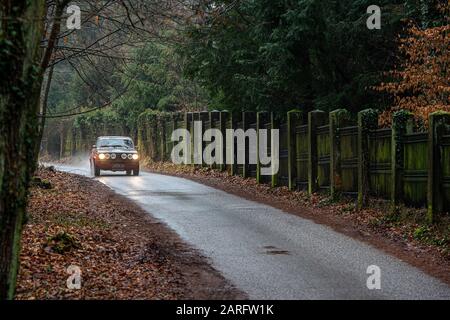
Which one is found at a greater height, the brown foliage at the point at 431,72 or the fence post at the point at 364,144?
the brown foliage at the point at 431,72

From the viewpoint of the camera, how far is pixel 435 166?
13.1m

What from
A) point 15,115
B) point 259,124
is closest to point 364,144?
point 259,124

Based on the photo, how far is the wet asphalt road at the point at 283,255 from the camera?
342 inches

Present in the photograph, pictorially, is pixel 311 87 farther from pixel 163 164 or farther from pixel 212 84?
pixel 163 164

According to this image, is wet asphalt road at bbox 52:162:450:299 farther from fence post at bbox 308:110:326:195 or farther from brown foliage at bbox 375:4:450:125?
brown foliage at bbox 375:4:450:125

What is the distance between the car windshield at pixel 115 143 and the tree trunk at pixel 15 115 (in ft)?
84.3

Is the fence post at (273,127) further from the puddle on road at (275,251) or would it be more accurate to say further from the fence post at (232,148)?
the puddle on road at (275,251)

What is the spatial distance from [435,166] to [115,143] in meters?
21.8

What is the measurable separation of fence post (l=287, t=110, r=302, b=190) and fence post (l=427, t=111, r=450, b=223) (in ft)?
26.9

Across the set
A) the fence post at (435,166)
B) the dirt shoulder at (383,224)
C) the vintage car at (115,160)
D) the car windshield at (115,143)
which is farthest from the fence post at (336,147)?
the car windshield at (115,143)

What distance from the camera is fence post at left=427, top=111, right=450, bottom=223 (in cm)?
1304

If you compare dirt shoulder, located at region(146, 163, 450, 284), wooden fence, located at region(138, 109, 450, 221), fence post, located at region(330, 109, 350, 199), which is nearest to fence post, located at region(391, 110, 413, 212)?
wooden fence, located at region(138, 109, 450, 221)

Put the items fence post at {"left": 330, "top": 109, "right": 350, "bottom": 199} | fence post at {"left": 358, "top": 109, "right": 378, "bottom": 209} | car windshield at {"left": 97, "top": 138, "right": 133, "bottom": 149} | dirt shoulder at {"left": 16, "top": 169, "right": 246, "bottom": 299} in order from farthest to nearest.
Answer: car windshield at {"left": 97, "top": 138, "right": 133, "bottom": 149} < fence post at {"left": 330, "top": 109, "right": 350, "bottom": 199} < fence post at {"left": 358, "top": 109, "right": 378, "bottom": 209} < dirt shoulder at {"left": 16, "top": 169, "right": 246, "bottom": 299}

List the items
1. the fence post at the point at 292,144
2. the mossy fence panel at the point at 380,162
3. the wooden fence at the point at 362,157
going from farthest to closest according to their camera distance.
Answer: the fence post at the point at 292,144 → the mossy fence panel at the point at 380,162 → the wooden fence at the point at 362,157
